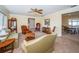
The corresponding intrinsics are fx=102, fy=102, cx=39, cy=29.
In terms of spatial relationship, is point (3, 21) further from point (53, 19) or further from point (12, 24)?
point (53, 19)

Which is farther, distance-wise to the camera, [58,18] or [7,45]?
[58,18]

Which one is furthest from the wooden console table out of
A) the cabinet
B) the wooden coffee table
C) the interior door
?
the interior door

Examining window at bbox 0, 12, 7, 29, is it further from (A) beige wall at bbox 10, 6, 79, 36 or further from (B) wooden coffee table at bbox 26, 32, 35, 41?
(B) wooden coffee table at bbox 26, 32, 35, 41

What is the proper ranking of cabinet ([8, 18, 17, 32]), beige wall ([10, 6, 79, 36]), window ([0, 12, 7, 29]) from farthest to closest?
beige wall ([10, 6, 79, 36]) → cabinet ([8, 18, 17, 32]) → window ([0, 12, 7, 29])

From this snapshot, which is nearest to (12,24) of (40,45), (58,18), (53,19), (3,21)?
(3,21)

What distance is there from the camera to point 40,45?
7.70ft

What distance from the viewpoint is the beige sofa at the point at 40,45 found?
7.07ft

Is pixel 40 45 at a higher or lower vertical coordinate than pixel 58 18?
lower

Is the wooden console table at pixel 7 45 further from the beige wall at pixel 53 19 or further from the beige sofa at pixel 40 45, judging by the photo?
the beige wall at pixel 53 19

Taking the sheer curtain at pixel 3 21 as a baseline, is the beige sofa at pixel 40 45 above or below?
below

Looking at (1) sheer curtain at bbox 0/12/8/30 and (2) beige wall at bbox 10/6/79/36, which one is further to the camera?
(2) beige wall at bbox 10/6/79/36

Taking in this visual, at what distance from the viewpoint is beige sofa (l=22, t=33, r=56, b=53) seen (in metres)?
2.16

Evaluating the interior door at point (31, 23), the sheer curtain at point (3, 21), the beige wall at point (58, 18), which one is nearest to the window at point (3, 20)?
the sheer curtain at point (3, 21)
